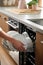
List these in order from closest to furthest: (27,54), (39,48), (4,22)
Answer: (39,48), (27,54), (4,22)

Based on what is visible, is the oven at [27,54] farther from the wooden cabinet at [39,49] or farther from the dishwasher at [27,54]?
the wooden cabinet at [39,49]

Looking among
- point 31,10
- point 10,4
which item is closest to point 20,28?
point 31,10

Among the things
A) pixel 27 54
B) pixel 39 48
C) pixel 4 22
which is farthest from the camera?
pixel 4 22

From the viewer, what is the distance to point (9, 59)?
1.99 m

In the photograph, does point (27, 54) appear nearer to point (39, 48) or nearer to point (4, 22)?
point (39, 48)

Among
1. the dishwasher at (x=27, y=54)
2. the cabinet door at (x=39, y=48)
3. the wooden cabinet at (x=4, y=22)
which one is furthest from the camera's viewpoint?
the wooden cabinet at (x=4, y=22)

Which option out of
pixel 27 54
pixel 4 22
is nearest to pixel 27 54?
pixel 27 54

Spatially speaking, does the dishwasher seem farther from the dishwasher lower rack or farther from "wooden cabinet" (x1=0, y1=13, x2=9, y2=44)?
"wooden cabinet" (x1=0, y1=13, x2=9, y2=44)

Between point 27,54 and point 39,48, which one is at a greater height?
point 39,48

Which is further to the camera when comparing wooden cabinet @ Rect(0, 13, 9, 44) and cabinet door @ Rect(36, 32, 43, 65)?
wooden cabinet @ Rect(0, 13, 9, 44)

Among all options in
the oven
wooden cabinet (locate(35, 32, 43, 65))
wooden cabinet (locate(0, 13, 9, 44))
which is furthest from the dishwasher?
wooden cabinet (locate(0, 13, 9, 44))

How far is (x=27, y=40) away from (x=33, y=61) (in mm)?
211

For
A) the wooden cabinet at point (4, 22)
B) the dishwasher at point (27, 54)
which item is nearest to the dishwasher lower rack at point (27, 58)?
the dishwasher at point (27, 54)

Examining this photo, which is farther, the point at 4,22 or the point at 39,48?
the point at 4,22
